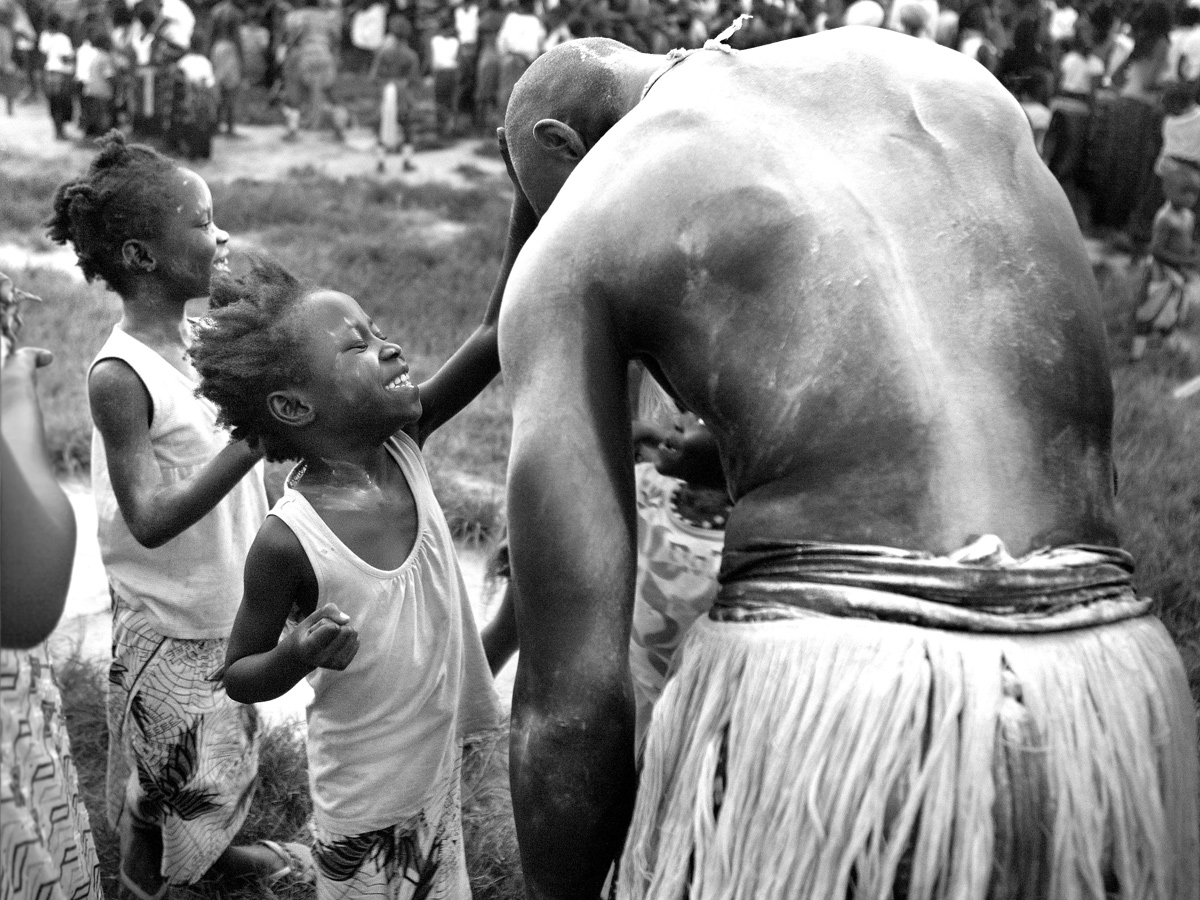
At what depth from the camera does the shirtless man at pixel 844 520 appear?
1.55 m

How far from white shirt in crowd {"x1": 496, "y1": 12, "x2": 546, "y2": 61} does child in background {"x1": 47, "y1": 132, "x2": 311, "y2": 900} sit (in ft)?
38.7

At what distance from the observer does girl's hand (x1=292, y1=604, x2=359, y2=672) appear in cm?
207

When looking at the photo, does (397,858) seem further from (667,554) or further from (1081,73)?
(1081,73)

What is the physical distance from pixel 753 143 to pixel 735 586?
57 centimetres

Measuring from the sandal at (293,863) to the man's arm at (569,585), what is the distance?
1.56m

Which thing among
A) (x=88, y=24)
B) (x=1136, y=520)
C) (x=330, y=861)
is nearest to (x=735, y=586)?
(x=330, y=861)

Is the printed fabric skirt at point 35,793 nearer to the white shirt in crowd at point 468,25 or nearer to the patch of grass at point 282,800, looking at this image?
the patch of grass at point 282,800

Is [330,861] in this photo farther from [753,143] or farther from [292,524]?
[753,143]

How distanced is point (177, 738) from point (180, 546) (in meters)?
0.40

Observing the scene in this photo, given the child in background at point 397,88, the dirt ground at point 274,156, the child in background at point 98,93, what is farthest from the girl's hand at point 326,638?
the child in background at point 98,93

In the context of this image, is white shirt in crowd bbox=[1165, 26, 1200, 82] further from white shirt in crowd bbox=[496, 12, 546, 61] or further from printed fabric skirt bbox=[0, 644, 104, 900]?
A: printed fabric skirt bbox=[0, 644, 104, 900]

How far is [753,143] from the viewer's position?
1.79 metres

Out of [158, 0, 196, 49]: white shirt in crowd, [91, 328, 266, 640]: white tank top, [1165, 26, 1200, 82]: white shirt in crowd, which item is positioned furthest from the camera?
[158, 0, 196, 49]: white shirt in crowd

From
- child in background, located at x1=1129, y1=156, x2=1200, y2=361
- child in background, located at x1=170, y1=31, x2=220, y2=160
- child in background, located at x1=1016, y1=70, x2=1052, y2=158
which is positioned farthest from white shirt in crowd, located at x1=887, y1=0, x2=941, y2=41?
child in background, located at x1=170, y1=31, x2=220, y2=160
